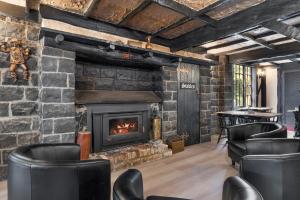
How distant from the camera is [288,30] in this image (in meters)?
3.77

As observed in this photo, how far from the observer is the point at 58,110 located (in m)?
2.97

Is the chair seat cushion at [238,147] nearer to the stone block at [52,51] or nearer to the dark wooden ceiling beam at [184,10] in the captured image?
the dark wooden ceiling beam at [184,10]

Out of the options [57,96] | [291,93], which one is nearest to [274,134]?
[57,96]

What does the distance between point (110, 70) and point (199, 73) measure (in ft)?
7.79

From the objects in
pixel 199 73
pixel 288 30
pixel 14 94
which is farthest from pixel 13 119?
pixel 288 30

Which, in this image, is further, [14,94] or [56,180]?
[14,94]

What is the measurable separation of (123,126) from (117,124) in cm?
14

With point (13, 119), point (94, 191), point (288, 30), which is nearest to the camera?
point (94, 191)

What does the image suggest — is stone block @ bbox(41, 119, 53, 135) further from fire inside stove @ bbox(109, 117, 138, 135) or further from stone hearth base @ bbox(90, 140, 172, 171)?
fire inside stove @ bbox(109, 117, 138, 135)

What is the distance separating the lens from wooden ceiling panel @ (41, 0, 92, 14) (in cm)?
279

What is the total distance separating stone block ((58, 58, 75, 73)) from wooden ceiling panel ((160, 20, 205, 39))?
1.94 meters

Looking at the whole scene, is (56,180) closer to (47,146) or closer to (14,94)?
(47,146)

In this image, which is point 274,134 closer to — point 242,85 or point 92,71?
point 92,71

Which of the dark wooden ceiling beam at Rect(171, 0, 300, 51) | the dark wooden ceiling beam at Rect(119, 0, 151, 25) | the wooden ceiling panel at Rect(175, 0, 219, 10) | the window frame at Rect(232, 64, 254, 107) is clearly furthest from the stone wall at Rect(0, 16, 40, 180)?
the window frame at Rect(232, 64, 254, 107)
